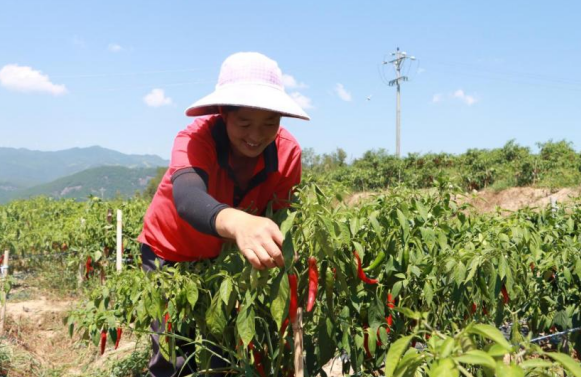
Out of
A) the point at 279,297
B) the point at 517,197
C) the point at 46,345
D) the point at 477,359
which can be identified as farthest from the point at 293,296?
the point at 517,197

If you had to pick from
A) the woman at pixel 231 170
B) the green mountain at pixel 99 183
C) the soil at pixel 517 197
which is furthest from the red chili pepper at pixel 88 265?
the green mountain at pixel 99 183

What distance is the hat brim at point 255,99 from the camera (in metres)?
1.58

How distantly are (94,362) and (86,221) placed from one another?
3088mm

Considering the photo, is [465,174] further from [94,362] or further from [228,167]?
[228,167]

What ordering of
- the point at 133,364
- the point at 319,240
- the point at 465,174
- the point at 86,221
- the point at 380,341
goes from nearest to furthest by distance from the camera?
the point at 319,240, the point at 380,341, the point at 133,364, the point at 86,221, the point at 465,174

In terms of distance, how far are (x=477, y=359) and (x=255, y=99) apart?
105 centimetres

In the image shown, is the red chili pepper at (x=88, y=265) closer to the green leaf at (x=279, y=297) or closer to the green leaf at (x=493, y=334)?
the green leaf at (x=279, y=297)

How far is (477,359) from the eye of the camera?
0.77m

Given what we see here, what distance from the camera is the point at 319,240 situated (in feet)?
4.50

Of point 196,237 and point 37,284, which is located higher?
point 196,237

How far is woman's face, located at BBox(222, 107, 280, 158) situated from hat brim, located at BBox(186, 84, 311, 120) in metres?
0.05

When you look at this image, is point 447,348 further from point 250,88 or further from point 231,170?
point 231,170

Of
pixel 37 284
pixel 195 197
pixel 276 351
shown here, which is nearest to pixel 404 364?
pixel 195 197

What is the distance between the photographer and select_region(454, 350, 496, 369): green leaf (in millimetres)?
763
